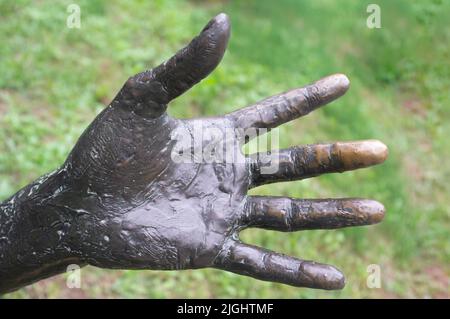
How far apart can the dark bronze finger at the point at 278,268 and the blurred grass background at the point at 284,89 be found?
1.63m

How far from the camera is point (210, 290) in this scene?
360 cm

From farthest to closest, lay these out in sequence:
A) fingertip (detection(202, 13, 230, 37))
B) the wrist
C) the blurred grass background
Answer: the blurred grass background → the wrist → fingertip (detection(202, 13, 230, 37))

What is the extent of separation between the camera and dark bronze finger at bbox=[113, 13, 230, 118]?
5.01 ft

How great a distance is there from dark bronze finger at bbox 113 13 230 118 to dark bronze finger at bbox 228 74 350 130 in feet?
1.37

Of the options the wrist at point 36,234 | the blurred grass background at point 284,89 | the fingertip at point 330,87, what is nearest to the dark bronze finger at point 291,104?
the fingertip at point 330,87

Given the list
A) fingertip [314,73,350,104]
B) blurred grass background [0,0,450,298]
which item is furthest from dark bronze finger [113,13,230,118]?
blurred grass background [0,0,450,298]

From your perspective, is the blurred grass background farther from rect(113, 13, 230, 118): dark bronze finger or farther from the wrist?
rect(113, 13, 230, 118): dark bronze finger

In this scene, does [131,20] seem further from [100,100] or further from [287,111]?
[287,111]

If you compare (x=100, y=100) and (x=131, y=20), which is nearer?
(x=100, y=100)

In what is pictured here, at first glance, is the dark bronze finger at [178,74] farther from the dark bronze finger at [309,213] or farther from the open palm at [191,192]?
the dark bronze finger at [309,213]

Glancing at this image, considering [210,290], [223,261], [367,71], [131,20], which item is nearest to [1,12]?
[131,20]

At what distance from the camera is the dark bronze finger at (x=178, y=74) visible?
153cm

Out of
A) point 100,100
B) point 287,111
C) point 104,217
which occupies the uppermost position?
point 100,100

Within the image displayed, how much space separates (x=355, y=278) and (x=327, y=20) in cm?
339
